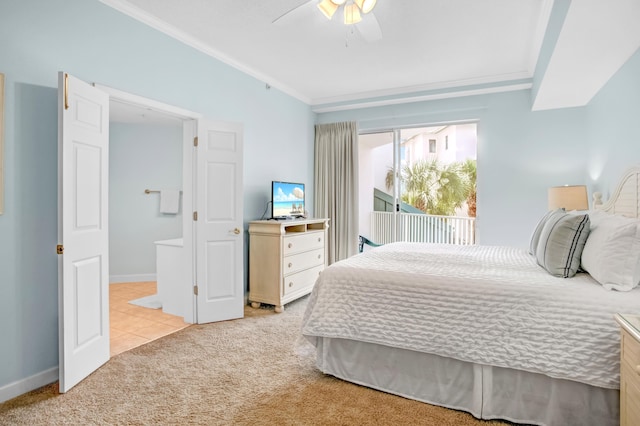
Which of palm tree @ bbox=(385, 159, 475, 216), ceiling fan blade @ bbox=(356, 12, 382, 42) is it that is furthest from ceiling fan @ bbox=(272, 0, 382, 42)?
palm tree @ bbox=(385, 159, 475, 216)

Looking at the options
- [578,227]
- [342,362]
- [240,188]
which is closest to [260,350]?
[342,362]

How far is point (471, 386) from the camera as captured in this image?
6.23 ft

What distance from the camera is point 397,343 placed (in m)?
1.99

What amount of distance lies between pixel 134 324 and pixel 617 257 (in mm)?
3769

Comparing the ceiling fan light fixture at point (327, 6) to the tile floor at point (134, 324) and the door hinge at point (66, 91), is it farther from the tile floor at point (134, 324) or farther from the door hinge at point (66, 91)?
the tile floor at point (134, 324)

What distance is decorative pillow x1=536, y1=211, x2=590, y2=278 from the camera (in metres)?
1.95

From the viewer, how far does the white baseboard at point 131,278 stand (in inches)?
204

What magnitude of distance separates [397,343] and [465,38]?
110 inches

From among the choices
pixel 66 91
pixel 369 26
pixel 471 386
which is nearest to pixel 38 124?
pixel 66 91

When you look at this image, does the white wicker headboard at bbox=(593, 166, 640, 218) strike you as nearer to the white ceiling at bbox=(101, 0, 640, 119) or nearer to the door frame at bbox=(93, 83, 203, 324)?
the white ceiling at bbox=(101, 0, 640, 119)

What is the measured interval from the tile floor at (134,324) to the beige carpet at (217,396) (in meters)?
0.22

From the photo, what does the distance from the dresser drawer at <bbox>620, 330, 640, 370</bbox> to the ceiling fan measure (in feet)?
7.31

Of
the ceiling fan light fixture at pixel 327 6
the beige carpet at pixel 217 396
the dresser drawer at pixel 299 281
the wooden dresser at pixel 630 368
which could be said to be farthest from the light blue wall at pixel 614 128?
the dresser drawer at pixel 299 281

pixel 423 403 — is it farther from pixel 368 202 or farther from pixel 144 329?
pixel 368 202
